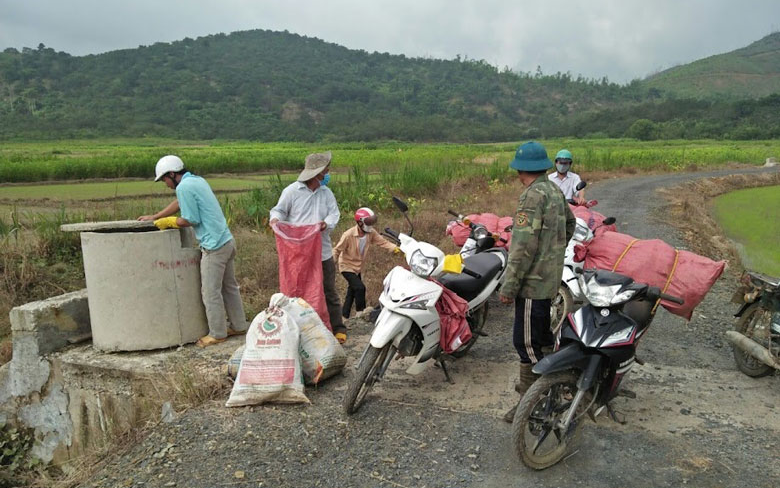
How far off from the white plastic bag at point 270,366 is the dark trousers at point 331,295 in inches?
47.2

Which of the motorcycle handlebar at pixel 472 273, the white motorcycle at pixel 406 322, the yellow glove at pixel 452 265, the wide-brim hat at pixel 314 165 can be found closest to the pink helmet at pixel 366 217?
the wide-brim hat at pixel 314 165

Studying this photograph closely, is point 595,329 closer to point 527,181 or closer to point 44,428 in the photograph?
point 527,181

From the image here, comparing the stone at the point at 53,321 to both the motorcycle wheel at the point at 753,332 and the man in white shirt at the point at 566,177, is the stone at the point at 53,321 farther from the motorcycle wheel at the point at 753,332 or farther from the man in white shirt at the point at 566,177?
the motorcycle wheel at the point at 753,332

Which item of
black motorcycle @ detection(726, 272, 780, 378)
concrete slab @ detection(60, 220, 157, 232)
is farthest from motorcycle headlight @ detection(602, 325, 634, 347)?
concrete slab @ detection(60, 220, 157, 232)

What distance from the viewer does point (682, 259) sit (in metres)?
4.37

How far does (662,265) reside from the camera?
4.35m

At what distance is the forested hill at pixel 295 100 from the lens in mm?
56406

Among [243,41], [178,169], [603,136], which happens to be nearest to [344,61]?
[243,41]

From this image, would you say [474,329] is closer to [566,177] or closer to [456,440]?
[456,440]

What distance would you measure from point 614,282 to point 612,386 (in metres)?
0.61

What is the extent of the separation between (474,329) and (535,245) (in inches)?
60.3

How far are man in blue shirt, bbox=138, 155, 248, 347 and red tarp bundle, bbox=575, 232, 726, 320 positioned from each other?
9.89ft

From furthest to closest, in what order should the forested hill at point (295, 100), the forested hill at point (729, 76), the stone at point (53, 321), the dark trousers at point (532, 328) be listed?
the forested hill at point (729, 76) → the forested hill at point (295, 100) → the stone at point (53, 321) → the dark trousers at point (532, 328)

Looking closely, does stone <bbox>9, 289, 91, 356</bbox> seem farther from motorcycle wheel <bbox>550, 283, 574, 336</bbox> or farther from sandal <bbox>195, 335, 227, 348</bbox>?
motorcycle wheel <bbox>550, 283, 574, 336</bbox>
